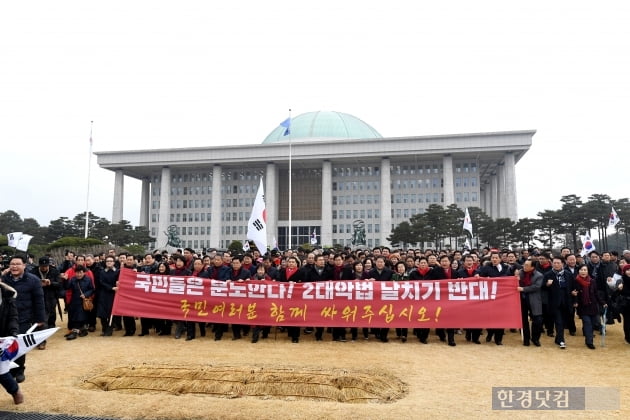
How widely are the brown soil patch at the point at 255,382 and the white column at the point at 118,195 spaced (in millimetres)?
68118

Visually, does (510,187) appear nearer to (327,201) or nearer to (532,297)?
(327,201)

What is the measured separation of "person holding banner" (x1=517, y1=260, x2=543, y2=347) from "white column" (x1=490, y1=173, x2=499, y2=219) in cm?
6519

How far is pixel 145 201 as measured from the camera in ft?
250

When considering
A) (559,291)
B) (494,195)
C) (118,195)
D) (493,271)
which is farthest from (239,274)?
(494,195)

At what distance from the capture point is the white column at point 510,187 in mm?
58469

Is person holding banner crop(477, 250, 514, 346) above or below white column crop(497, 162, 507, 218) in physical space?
below

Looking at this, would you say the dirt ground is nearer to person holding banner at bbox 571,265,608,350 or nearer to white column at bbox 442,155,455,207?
person holding banner at bbox 571,265,608,350

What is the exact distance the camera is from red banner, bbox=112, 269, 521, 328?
28.2 ft

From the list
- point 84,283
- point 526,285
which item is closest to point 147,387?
point 84,283

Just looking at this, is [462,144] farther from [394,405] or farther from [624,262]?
[394,405]

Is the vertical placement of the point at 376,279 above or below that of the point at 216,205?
below

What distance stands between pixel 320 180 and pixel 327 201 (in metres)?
5.74

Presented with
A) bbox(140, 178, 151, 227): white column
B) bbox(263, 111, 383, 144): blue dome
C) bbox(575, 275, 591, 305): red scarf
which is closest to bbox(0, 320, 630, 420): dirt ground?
bbox(575, 275, 591, 305): red scarf

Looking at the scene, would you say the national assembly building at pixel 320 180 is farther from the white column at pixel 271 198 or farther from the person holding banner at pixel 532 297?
the person holding banner at pixel 532 297
